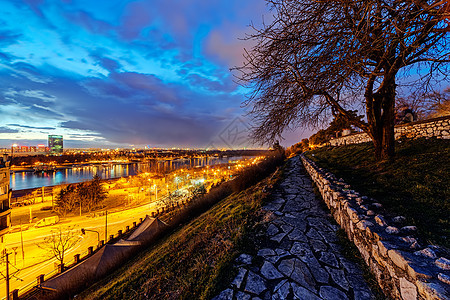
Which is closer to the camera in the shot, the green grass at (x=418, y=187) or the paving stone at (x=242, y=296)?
the paving stone at (x=242, y=296)

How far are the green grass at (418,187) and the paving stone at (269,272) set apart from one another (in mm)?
1760

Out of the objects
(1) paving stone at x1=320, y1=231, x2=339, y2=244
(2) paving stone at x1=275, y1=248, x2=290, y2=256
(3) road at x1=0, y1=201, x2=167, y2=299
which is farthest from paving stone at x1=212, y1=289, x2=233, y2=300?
(3) road at x1=0, y1=201, x2=167, y2=299

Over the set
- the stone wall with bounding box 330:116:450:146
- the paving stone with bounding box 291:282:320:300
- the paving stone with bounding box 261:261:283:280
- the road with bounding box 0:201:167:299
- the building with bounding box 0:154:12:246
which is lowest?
the road with bounding box 0:201:167:299

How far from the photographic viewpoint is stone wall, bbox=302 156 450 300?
1.39 m

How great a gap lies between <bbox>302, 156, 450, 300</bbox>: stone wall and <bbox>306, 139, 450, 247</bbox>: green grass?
9.8 inches

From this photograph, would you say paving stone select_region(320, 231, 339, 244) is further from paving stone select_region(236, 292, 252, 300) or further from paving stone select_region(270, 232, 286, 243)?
paving stone select_region(236, 292, 252, 300)

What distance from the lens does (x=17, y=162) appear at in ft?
261

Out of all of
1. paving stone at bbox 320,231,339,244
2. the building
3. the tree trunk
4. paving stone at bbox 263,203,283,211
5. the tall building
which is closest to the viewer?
paving stone at bbox 320,231,339,244

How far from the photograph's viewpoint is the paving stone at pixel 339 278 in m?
2.06

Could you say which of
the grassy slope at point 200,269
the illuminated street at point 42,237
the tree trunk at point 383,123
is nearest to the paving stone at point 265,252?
the grassy slope at point 200,269

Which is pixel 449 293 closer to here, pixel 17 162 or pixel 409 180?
pixel 409 180

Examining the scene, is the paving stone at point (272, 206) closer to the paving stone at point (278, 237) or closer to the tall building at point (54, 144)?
the paving stone at point (278, 237)

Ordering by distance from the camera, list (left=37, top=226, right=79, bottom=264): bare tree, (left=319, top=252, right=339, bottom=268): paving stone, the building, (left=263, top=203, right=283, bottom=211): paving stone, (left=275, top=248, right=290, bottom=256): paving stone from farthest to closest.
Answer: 1. the building
2. (left=37, top=226, right=79, bottom=264): bare tree
3. (left=263, top=203, right=283, bottom=211): paving stone
4. (left=275, top=248, right=290, bottom=256): paving stone
5. (left=319, top=252, right=339, bottom=268): paving stone

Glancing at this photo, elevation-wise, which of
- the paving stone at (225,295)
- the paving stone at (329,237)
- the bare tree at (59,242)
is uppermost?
the paving stone at (329,237)
